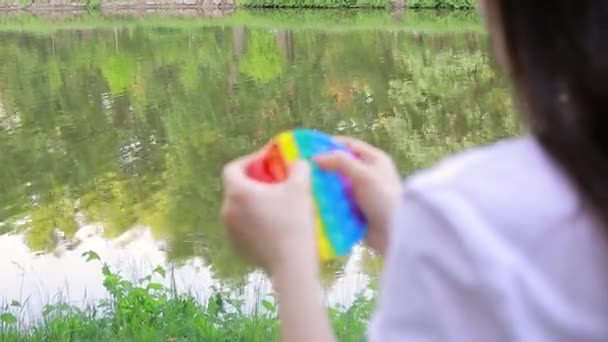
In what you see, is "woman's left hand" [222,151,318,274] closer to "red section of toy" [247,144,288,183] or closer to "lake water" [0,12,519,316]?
"red section of toy" [247,144,288,183]

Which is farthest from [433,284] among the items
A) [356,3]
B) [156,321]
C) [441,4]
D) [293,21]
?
[356,3]

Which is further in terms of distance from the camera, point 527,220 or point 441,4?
point 441,4

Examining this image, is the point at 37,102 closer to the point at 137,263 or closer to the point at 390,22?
the point at 137,263

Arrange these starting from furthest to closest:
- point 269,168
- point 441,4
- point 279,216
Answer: point 441,4
point 269,168
point 279,216

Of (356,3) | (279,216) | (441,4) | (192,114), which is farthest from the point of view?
(356,3)

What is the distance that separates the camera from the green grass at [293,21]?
712 inches

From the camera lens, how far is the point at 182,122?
910 centimetres

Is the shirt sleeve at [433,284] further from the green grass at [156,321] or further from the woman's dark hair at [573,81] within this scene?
the green grass at [156,321]

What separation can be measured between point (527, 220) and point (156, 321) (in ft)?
8.41

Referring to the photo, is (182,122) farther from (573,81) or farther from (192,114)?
(573,81)

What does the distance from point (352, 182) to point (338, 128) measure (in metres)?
7.48

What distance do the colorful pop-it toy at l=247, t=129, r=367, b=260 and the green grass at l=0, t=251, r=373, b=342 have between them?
1770 mm

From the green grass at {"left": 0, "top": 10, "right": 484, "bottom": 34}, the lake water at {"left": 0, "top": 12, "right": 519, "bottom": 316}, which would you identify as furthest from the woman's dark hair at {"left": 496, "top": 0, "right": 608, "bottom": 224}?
the green grass at {"left": 0, "top": 10, "right": 484, "bottom": 34}

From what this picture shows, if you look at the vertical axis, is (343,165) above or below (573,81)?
below
